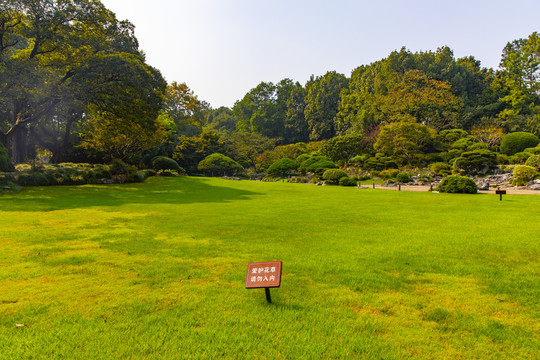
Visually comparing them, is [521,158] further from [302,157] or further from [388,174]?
[302,157]

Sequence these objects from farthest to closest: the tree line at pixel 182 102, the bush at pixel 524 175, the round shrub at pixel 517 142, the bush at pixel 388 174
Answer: the bush at pixel 388 174, the round shrub at pixel 517 142, the bush at pixel 524 175, the tree line at pixel 182 102

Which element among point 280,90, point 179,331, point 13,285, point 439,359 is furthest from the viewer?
point 280,90

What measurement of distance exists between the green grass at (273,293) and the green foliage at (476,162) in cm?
2117

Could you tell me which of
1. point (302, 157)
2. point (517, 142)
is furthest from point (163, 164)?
point (517, 142)

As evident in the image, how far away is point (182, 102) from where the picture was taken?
47250mm

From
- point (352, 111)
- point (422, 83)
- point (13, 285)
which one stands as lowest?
point (13, 285)

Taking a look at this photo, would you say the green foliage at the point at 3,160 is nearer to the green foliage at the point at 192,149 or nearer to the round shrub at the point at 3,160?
the round shrub at the point at 3,160

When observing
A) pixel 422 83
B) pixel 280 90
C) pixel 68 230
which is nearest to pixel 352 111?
pixel 422 83

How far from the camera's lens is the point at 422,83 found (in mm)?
38500

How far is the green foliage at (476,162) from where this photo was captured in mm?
24203

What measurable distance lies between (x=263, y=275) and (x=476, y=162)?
28.4 m

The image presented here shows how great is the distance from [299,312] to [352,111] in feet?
149

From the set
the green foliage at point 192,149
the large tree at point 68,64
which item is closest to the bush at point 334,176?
the large tree at point 68,64

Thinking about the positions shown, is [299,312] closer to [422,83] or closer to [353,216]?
[353,216]
